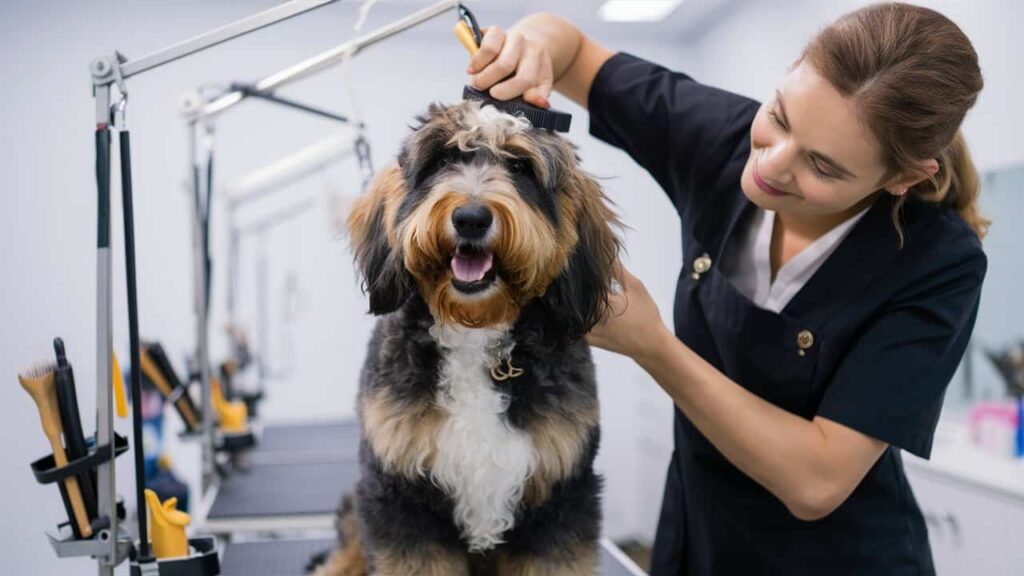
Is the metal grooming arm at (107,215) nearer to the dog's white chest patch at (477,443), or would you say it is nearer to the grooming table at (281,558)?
the dog's white chest patch at (477,443)

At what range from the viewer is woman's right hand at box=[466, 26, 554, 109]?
1166 mm

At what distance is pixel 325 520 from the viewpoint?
2211mm

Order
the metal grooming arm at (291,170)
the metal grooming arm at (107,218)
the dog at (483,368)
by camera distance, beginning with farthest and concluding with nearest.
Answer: the metal grooming arm at (291,170) → the dog at (483,368) → the metal grooming arm at (107,218)

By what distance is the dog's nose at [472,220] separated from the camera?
106 cm

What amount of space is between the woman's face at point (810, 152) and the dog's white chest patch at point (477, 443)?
525mm

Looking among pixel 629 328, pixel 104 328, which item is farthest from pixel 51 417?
pixel 629 328

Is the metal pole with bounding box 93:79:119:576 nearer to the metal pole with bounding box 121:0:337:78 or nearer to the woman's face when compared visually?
the metal pole with bounding box 121:0:337:78

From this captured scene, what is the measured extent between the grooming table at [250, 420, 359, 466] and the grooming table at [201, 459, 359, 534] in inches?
4.8

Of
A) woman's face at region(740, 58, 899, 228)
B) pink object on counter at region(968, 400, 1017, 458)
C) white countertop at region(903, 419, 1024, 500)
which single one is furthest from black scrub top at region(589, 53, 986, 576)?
pink object on counter at region(968, 400, 1017, 458)

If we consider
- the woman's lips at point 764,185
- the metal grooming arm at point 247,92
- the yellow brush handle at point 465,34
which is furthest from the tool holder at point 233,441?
the woman's lips at point 764,185

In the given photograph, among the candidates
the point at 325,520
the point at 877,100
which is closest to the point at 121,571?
the point at 325,520

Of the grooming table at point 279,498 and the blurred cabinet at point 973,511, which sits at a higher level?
the grooming table at point 279,498

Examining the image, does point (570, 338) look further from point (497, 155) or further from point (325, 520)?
point (325, 520)

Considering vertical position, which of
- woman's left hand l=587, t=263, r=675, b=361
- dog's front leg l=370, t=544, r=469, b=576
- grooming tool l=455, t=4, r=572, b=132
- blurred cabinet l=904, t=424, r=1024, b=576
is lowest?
blurred cabinet l=904, t=424, r=1024, b=576
